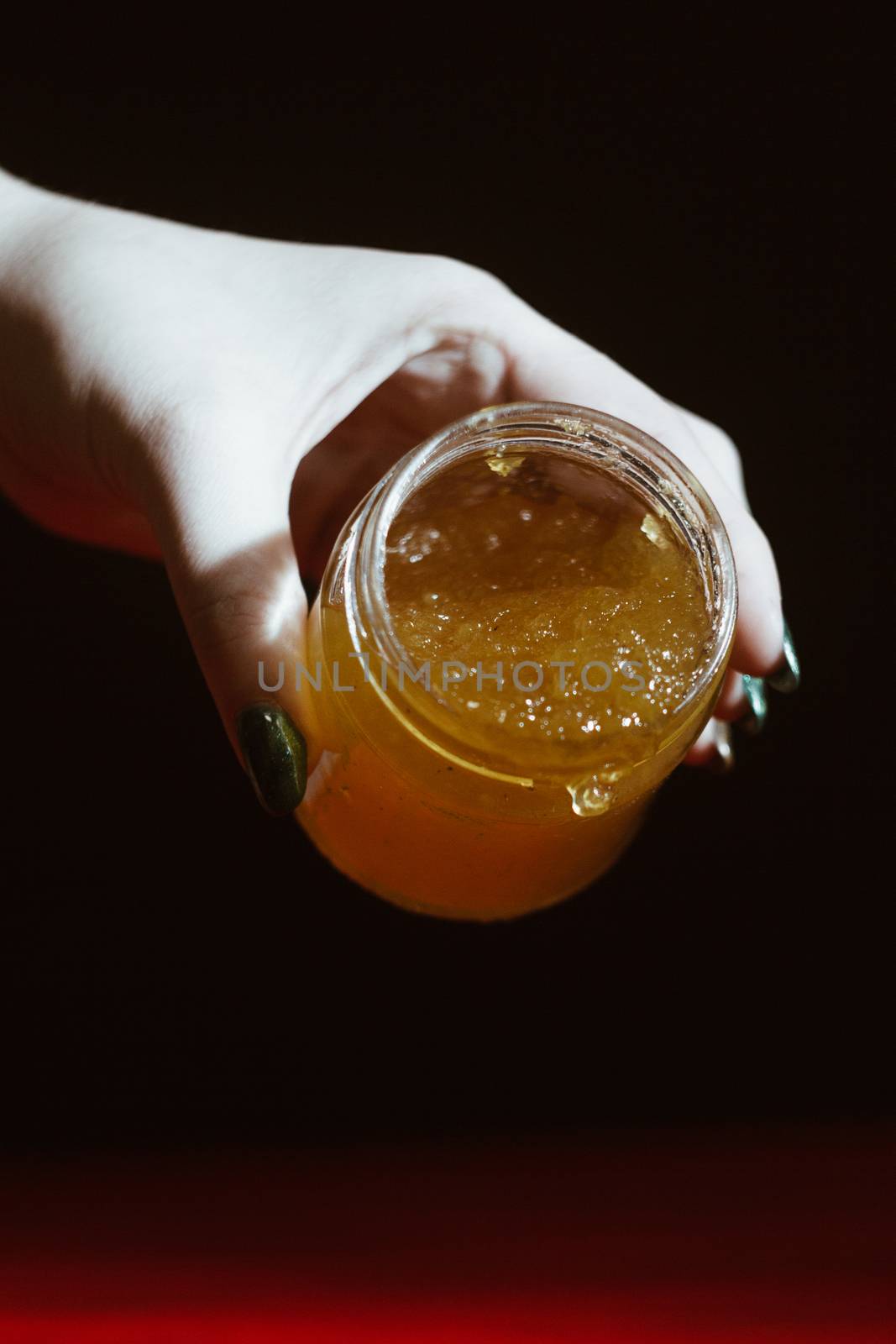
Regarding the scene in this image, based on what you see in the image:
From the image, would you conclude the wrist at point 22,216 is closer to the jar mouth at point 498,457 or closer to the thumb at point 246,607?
the thumb at point 246,607

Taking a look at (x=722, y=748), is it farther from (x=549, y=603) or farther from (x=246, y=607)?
(x=246, y=607)

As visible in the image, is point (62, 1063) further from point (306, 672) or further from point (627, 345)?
point (627, 345)

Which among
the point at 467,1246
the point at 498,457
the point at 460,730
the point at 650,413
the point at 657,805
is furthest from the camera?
the point at 657,805

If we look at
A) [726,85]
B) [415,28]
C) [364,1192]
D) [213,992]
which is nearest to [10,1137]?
[213,992]

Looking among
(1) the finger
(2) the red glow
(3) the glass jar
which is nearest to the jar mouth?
(3) the glass jar

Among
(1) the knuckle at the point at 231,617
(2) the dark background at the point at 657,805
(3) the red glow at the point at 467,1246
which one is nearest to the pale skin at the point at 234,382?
(1) the knuckle at the point at 231,617

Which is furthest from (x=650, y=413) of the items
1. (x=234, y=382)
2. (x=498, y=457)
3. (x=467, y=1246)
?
(x=467, y=1246)
